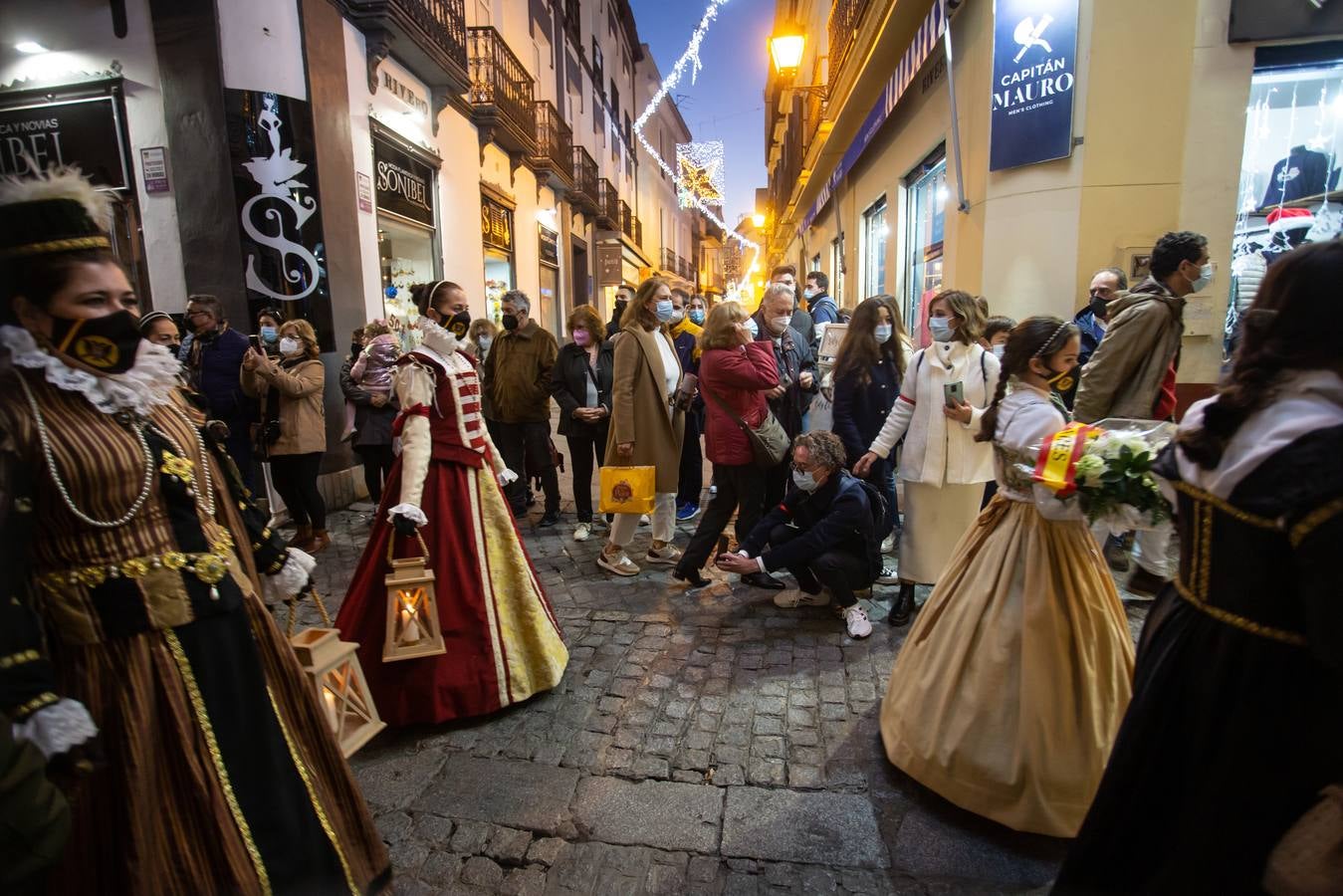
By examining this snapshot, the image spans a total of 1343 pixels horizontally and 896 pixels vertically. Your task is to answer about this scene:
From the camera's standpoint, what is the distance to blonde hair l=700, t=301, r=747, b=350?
4.28 metres

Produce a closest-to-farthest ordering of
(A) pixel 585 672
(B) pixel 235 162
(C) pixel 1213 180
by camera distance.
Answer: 1. (A) pixel 585 672
2. (C) pixel 1213 180
3. (B) pixel 235 162

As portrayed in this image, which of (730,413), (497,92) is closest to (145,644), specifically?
(730,413)

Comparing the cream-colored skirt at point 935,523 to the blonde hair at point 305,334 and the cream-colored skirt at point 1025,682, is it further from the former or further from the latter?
A: the blonde hair at point 305,334

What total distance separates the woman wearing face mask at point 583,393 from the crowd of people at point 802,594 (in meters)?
2.16

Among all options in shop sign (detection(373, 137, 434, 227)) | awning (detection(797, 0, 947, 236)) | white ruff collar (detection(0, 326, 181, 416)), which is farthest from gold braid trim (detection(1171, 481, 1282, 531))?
shop sign (detection(373, 137, 434, 227))

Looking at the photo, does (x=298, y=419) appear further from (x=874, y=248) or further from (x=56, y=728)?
(x=874, y=248)

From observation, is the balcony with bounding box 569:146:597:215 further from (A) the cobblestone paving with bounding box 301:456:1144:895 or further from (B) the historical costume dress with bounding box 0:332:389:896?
Answer: (B) the historical costume dress with bounding box 0:332:389:896

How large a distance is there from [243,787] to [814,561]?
9.54ft

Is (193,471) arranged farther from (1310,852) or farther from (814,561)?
(814,561)

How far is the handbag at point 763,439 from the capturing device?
432 cm

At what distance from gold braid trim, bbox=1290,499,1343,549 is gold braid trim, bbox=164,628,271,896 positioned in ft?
7.35

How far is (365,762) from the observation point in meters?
2.74

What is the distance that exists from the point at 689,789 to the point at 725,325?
270 cm

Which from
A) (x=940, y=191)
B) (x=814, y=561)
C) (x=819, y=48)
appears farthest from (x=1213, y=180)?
(x=819, y=48)
